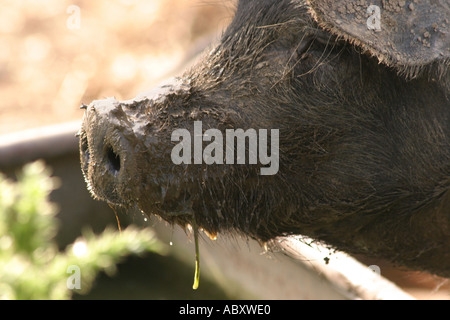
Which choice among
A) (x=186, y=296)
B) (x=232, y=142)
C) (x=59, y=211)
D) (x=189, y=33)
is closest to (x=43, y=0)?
(x=189, y=33)

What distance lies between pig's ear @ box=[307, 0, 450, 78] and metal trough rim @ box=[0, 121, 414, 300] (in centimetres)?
87

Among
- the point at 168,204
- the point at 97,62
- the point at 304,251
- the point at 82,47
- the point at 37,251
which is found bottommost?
the point at 168,204

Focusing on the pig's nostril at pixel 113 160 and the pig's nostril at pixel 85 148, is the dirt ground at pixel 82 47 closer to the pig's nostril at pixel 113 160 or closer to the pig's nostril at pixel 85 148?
the pig's nostril at pixel 85 148

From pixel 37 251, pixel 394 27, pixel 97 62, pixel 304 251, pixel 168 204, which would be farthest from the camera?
pixel 97 62

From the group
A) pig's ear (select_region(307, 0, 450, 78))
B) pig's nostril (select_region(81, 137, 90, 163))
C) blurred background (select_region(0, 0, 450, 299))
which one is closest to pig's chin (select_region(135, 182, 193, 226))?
pig's nostril (select_region(81, 137, 90, 163))

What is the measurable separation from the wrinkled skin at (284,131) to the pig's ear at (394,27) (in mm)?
130

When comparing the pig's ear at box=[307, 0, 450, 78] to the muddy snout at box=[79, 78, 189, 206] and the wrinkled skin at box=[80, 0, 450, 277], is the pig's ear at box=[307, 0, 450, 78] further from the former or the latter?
the muddy snout at box=[79, 78, 189, 206]

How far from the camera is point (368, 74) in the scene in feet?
6.86

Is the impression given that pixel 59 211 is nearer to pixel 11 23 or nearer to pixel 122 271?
pixel 122 271

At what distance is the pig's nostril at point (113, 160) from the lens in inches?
79.6

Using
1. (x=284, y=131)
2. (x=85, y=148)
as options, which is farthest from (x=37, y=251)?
(x=284, y=131)

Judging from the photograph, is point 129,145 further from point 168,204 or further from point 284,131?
point 284,131

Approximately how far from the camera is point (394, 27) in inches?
72.4

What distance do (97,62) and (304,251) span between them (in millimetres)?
3740
